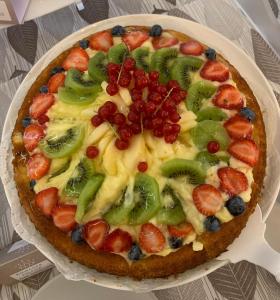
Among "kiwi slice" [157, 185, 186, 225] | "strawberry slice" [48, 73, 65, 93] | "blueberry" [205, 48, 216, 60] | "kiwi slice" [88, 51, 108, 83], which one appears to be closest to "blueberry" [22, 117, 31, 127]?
"strawberry slice" [48, 73, 65, 93]

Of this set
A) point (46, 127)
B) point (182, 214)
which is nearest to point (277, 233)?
point (182, 214)

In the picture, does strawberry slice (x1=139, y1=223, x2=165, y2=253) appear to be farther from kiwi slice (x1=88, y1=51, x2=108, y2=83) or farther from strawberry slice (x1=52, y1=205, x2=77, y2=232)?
kiwi slice (x1=88, y1=51, x2=108, y2=83)

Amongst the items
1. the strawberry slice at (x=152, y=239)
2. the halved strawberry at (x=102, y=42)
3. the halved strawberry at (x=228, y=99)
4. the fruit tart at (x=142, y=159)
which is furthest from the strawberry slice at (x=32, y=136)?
the halved strawberry at (x=228, y=99)

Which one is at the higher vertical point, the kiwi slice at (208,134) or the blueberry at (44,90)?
the blueberry at (44,90)

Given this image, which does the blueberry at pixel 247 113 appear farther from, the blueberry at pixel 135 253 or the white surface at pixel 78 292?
the white surface at pixel 78 292

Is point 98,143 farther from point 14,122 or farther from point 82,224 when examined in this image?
point 14,122

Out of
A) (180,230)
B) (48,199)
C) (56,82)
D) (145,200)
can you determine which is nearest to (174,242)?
(180,230)
